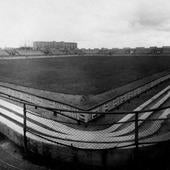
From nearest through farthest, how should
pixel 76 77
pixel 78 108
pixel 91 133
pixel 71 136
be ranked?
pixel 71 136 < pixel 91 133 < pixel 78 108 < pixel 76 77

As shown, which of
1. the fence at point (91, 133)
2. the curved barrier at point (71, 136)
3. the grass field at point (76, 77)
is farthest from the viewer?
the grass field at point (76, 77)

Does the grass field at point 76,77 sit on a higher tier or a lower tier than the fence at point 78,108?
higher

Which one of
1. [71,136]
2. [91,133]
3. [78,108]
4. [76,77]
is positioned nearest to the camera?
[71,136]

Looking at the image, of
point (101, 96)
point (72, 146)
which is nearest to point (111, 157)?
point (72, 146)

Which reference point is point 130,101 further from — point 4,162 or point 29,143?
point 4,162

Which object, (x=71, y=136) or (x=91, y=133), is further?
(x=91, y=133)

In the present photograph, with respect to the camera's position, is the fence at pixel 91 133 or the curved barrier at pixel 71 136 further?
the curved barrier at pixel 71 136

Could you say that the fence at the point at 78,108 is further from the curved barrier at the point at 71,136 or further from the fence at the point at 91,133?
the curved barrier at the point at 71,136

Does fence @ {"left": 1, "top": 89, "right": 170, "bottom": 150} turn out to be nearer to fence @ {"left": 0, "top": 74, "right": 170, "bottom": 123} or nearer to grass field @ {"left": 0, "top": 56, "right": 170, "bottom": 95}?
fence @ {"left": 0, "top": 74, "right": 170, "bottom": 123}

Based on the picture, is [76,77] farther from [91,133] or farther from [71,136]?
[71,136]

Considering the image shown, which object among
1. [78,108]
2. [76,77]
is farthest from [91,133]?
[76,77]

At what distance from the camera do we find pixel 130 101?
971 centimetres

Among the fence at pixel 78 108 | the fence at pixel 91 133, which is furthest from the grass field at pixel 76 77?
the fence at pixel 91 133

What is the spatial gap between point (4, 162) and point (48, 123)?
1.84 metres
